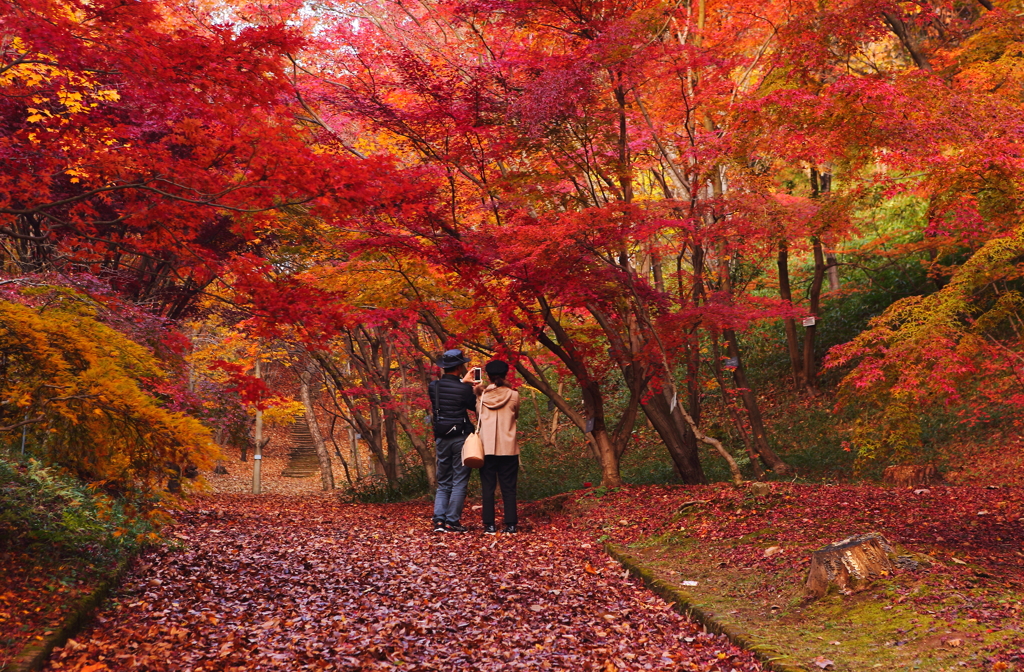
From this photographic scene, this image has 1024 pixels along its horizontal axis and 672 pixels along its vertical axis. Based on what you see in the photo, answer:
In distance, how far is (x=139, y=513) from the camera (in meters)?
6.17

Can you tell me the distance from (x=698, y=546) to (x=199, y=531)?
574cm

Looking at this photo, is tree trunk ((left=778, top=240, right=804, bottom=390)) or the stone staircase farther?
the stone staircase

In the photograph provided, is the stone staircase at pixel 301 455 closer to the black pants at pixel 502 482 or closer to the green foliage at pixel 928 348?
the black pants at pixel 502 482

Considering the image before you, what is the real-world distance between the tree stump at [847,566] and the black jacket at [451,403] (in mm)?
4492

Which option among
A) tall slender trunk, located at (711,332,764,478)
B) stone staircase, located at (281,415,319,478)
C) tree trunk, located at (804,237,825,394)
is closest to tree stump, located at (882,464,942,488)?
tall slender trunk, located at (711,332,764,478)

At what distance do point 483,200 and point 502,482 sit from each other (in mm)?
3711

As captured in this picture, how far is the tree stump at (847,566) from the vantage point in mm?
4836

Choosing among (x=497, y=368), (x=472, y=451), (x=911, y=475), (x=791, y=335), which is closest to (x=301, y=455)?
(x=791, y=335)

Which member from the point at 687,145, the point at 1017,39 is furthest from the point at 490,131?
the point at 1017,39

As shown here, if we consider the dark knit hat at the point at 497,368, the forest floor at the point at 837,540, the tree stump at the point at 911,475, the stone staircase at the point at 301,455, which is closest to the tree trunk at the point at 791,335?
the tree stump at the point at 911,475

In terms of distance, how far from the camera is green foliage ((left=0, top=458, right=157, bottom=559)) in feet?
17.5

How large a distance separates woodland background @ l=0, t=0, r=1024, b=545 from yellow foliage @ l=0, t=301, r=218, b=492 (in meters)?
0.02

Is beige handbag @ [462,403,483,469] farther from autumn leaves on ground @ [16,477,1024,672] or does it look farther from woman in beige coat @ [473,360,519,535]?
autumn leaves on ground @ [16,477,1024,672]

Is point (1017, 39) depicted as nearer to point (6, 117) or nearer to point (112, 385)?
point (112, 385)
